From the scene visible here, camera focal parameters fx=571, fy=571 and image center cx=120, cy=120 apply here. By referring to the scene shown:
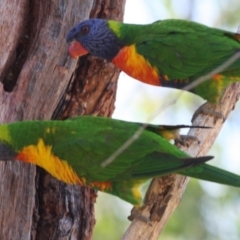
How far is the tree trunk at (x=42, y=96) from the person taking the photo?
9.63ft

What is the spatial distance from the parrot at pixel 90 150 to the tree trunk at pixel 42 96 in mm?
278

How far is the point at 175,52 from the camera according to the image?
321 cm

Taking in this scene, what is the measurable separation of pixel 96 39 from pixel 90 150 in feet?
3.54

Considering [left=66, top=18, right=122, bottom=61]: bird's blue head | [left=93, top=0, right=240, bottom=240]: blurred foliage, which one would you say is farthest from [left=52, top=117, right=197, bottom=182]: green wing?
[left=93, top=0, right=240, bottom=240]: blurred foliage

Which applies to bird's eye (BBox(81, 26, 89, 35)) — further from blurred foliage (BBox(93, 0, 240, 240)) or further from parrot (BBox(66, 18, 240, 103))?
blurred foliage (BBox(93, 0, 240, 240))

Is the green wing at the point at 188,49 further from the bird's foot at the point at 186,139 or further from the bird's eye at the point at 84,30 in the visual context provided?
the bird's foot at the point at 186,139

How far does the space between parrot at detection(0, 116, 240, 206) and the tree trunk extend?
0.28 meters

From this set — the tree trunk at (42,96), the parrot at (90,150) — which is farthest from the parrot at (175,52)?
the parrot at (90,150)

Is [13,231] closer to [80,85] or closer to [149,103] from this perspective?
[80,85]

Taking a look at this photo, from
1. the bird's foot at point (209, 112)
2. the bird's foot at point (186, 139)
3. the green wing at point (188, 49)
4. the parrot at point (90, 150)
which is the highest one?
the green wing at point (188, 49)

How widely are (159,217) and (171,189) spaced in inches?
5.5

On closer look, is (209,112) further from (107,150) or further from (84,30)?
(84,30)

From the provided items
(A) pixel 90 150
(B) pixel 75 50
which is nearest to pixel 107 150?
→ (A) pixel 90 150

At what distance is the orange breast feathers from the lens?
3289mm
